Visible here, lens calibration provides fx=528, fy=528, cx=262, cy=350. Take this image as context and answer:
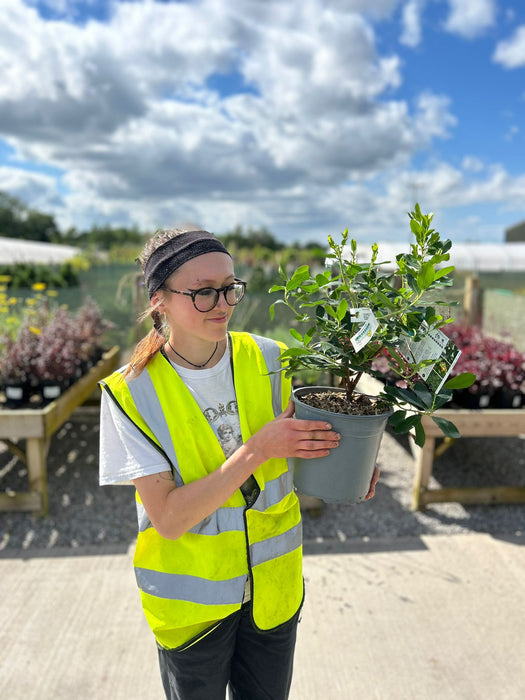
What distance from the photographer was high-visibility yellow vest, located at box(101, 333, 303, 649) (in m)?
1.12

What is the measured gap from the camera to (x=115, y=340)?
6.11 m

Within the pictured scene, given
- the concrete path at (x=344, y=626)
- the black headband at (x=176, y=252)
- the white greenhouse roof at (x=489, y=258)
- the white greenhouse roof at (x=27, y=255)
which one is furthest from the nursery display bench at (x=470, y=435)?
the white greenhouse roof at (x=489, y=258)

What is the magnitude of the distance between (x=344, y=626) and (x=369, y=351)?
165 cm

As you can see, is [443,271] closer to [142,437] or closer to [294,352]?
[294,352]

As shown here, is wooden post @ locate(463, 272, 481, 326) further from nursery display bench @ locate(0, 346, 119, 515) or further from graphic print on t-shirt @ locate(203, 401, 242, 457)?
graphic print on t-shirt @ locate(203, 401, 242, 457)

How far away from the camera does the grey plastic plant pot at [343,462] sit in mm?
1085

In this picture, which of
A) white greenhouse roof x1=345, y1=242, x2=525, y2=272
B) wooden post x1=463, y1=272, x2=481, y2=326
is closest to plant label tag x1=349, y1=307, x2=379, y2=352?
wooden post x1=463, y1=272, x2=481, y2=326

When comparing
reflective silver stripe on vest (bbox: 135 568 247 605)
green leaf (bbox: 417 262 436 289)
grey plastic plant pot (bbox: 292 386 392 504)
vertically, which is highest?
green leaf (bbox: 417 262 436 289)

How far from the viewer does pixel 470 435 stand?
3332mm

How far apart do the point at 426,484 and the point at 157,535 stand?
2490mm

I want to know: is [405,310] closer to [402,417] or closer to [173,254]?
[402,417]

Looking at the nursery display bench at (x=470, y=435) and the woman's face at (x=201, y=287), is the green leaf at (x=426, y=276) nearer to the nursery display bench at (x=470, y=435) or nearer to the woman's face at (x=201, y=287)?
the woman's face at (x=201, y=287)

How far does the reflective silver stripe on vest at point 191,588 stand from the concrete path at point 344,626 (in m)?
1.02

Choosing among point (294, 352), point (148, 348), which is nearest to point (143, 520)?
point (148, 348)
